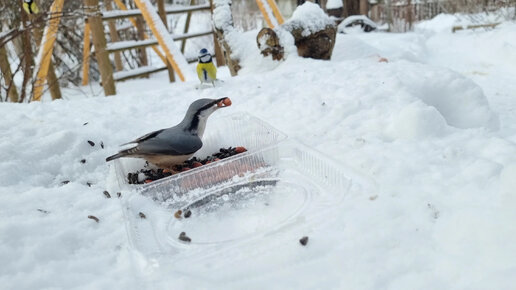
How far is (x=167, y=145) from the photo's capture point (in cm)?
156

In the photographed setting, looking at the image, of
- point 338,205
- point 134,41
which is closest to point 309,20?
point 134,41

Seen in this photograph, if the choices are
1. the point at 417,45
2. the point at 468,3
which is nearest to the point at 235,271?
the point at 417,45

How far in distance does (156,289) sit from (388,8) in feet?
29.0

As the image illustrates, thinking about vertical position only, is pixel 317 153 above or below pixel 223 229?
above

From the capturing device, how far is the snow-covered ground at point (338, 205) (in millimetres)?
1025

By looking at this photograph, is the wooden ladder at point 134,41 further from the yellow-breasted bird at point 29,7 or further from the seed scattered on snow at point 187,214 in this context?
the seed scattered on snow at point 187,214

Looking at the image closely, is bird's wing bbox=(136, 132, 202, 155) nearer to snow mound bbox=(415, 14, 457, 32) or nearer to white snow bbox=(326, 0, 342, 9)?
white snow bbox=(326, 0, 342, 9)

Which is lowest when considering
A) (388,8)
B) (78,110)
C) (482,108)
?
(482,108)

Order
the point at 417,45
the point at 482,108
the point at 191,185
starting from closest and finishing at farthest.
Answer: the point at 191,185 < the point at 482,108 < the point at 417,45

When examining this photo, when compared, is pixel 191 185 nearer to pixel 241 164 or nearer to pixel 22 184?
pixel 241 164

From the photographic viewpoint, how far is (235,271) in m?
1.04

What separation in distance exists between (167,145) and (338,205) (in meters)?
0.74

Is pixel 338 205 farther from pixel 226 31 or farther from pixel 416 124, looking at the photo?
pixel 226 31

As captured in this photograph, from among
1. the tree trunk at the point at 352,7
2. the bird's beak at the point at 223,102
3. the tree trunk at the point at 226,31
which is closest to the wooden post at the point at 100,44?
the tree trunk at the point at 226,31
